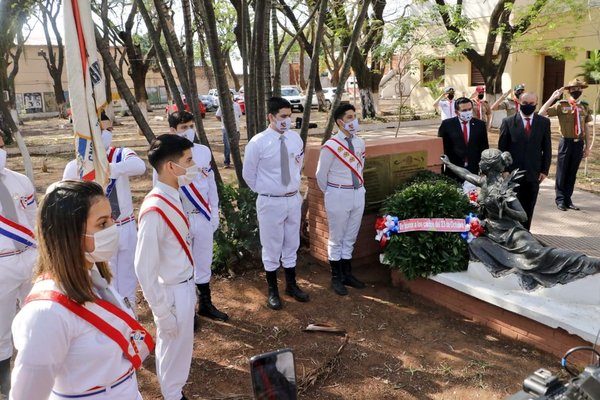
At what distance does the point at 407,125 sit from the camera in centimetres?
2095

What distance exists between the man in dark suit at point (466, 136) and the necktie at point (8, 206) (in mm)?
4668

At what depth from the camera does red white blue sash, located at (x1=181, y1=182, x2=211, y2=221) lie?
465 cm

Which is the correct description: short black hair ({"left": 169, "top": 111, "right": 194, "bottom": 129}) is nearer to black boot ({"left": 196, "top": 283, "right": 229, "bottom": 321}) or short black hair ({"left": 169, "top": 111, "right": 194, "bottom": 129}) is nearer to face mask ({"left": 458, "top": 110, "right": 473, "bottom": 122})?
black boot ({"left": 196, "top": 283, "right": 229, "bottom": 321})

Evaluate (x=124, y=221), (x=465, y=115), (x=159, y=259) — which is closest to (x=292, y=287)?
(x=124, y=221)

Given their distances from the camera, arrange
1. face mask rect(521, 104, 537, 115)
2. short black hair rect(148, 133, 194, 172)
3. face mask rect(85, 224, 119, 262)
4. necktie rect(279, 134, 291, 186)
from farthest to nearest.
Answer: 1. face mask rect(521, 104, 537, 115)
2. necktie rect(279, 134, 291, 186)
3. short black hair rect(148, 133, 194, 172)
4. face mask rect(85, 224, 119, 262)

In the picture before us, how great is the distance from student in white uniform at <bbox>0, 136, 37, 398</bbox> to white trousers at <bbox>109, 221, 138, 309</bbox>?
719mm

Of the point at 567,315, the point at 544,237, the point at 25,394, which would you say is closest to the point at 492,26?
the point at 544,237

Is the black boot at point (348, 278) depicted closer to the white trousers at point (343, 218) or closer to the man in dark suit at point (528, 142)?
the white trousers at point (343, 218)

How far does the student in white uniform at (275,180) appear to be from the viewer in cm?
503

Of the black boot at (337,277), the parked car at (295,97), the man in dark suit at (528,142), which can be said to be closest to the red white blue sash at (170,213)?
the black boot at (337,277)

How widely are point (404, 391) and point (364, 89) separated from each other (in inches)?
766

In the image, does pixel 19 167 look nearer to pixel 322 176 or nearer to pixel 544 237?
pixel 322 176

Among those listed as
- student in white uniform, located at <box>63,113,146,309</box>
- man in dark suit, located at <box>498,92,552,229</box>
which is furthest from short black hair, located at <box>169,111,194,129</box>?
man in dark suit, located at <box>498,92,552,229</box>

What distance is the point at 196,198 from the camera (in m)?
4.68
